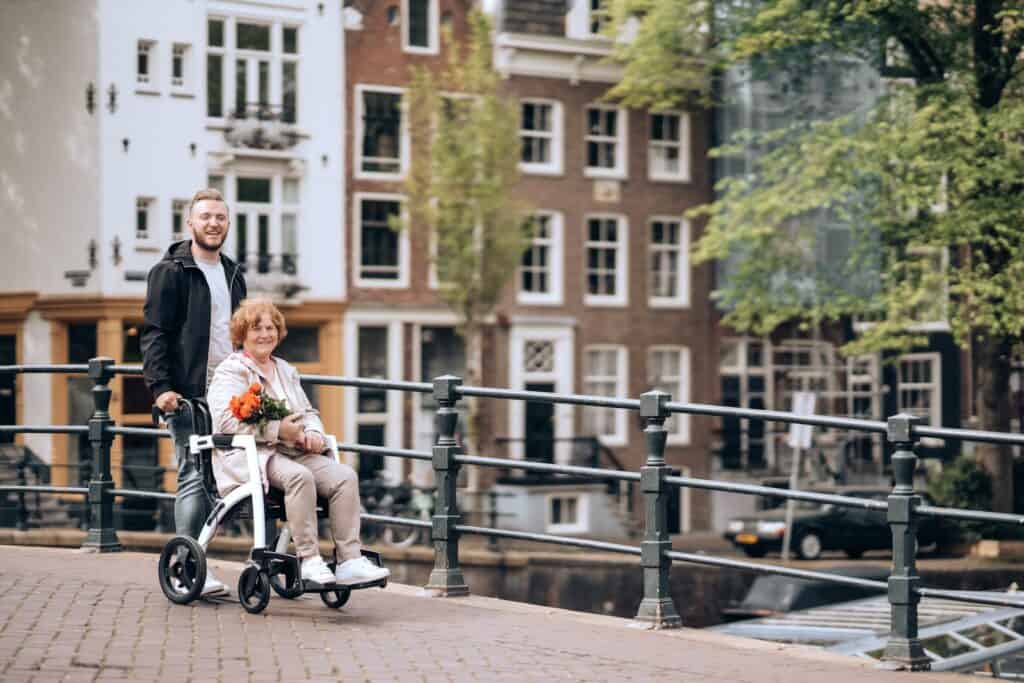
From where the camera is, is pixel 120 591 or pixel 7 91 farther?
pixel 7 91

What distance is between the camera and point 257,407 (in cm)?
855

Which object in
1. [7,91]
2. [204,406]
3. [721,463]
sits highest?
[7,91]

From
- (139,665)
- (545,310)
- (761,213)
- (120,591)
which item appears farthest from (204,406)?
(545,310)

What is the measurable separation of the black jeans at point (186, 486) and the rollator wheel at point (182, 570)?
13 centimetres

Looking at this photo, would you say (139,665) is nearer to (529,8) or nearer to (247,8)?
(247,8)

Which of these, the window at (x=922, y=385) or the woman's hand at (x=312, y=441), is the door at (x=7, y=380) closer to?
the window at (x=922, y=385)

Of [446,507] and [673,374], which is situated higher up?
[446,507]

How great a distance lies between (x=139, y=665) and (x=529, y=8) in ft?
114

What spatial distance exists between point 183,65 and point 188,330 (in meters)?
29.5

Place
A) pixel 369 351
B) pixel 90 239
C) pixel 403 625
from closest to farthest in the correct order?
1. pixel 403 625
2. pixel 90 239
3. pixel 369 351

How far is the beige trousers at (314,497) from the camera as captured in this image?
848cm

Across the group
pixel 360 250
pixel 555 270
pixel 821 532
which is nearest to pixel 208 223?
pixel 821 532

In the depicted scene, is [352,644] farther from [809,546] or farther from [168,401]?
[809,546]

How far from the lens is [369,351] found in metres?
39.6
